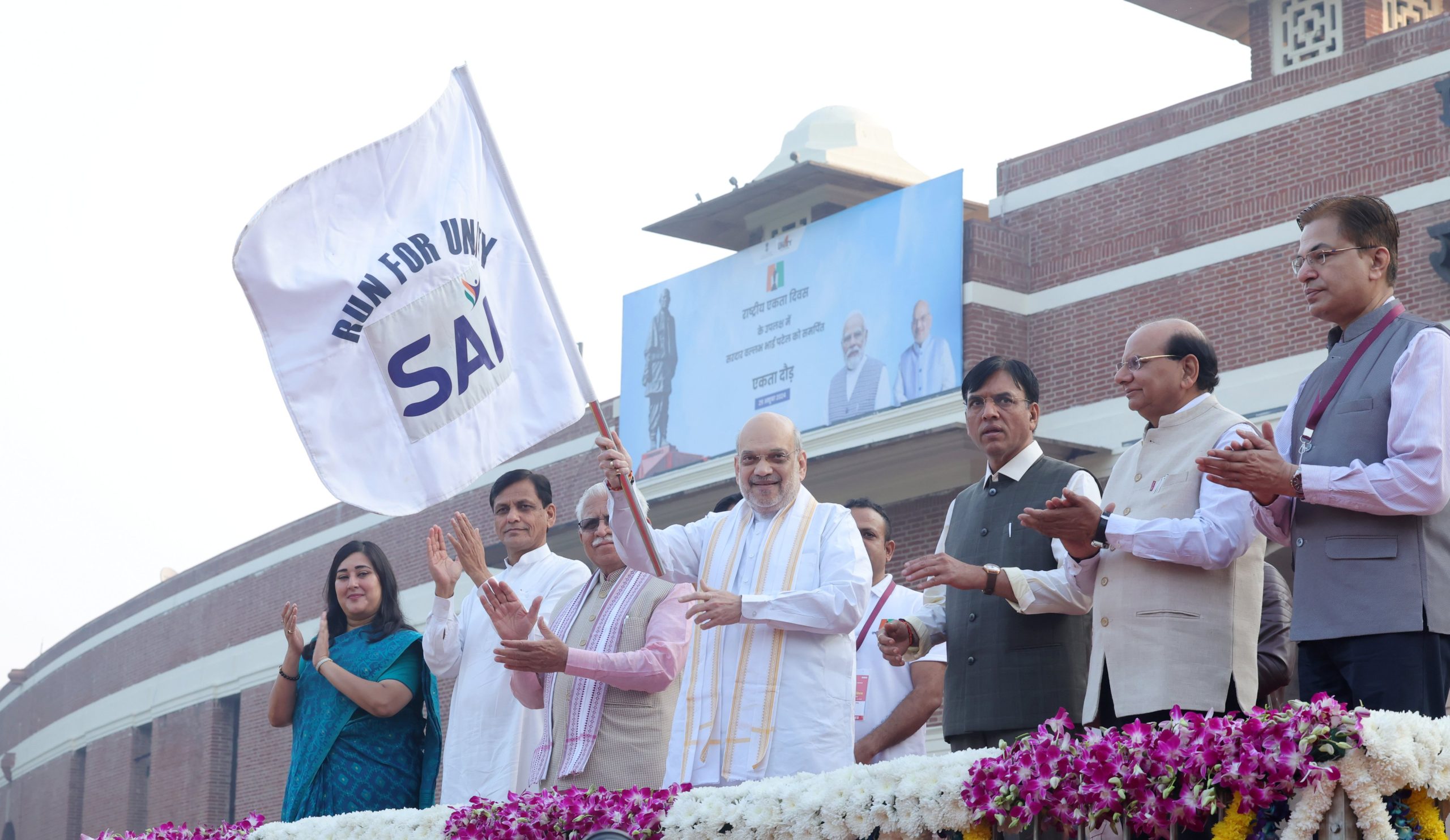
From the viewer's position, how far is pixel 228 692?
3062 cm

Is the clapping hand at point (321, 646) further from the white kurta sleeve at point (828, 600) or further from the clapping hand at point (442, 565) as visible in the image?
the white kurta sleeve at point (828, 600)

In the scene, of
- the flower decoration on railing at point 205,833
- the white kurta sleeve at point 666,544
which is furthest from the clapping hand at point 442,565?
the flower decoration on railing at point 205,833

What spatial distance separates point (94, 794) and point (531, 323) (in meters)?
32.6

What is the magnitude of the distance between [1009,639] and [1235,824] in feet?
5.66

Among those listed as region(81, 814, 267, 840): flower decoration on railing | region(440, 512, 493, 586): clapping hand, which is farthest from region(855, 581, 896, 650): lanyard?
region(81, 814, 267, 840): flower decoration on railing

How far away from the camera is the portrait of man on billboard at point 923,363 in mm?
16969

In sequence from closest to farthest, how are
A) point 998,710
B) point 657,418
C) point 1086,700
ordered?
1. point 1086,700
2. point 998,710
3. point 657,418


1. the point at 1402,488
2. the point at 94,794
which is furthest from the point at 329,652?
the point at 94,794

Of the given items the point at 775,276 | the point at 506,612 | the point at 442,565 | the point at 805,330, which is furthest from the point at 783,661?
the point at 775,276

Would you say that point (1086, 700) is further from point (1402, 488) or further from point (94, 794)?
point (94, 794)

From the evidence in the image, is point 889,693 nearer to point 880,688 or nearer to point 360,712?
point 880,688

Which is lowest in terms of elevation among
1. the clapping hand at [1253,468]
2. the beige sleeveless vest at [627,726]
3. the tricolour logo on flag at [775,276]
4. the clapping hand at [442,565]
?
the beige sleeveless vest at [627,726]

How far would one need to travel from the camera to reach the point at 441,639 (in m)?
6.30

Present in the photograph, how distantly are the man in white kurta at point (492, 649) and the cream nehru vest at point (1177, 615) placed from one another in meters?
2.32
